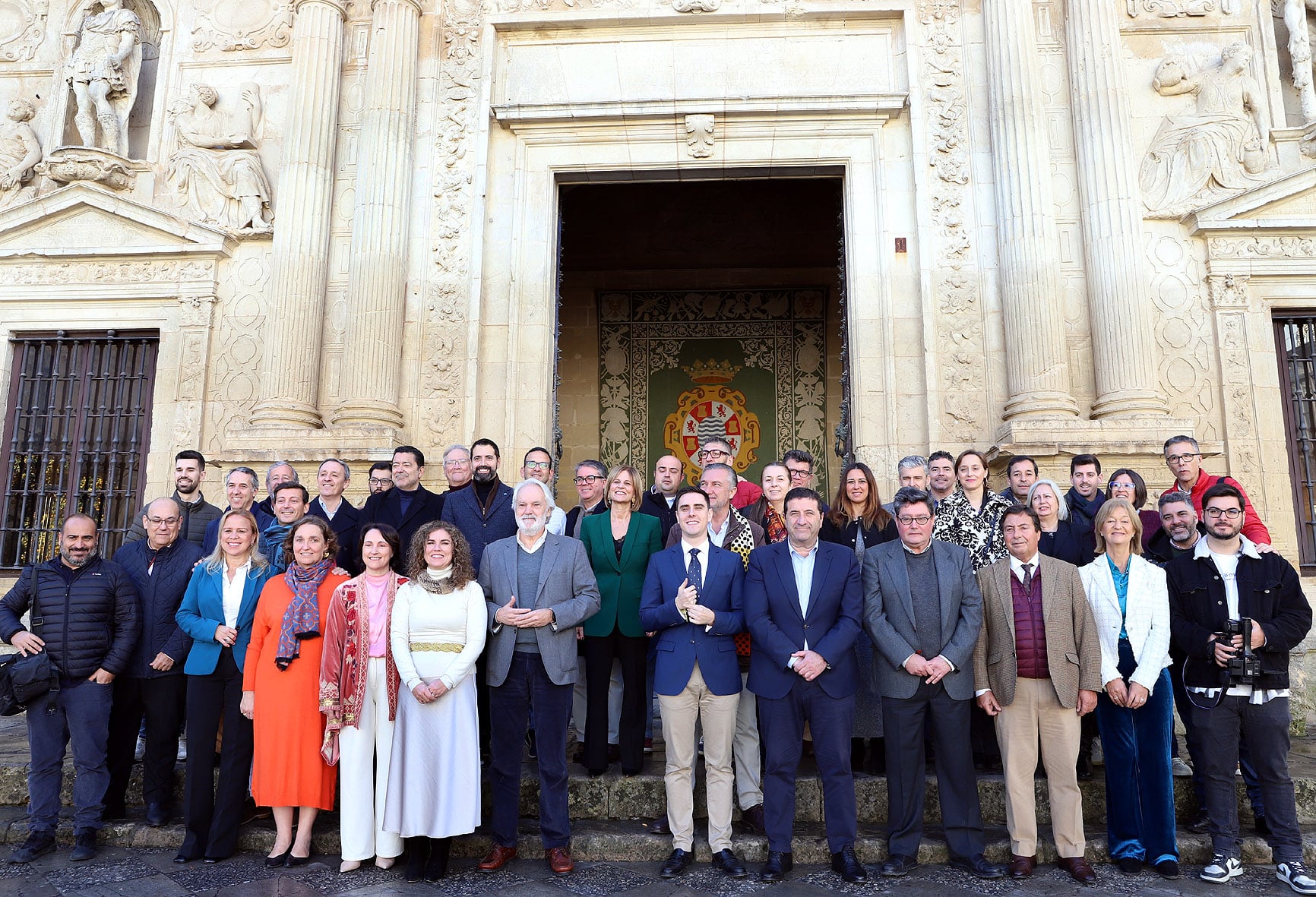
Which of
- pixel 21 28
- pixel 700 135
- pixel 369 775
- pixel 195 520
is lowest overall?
pixel 369 775

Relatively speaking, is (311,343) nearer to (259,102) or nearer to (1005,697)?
(259,102)

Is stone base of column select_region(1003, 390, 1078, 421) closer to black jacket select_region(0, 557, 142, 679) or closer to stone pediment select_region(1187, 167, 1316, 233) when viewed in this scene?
stone pediment select_region(1187, 167, 1316, 233)

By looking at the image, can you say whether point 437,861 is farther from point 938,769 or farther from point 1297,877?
point 1297,877

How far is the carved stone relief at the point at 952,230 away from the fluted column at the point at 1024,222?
256mm

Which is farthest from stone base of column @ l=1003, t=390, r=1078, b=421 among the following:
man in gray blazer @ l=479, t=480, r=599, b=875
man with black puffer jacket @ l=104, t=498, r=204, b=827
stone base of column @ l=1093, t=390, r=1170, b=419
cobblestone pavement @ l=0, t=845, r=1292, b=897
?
man with black puffer jacket @ l=104, t=498, r=204, b=827

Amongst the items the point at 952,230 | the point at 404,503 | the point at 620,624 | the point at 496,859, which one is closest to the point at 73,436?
the point at 404,503

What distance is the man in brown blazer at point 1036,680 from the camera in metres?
4.24

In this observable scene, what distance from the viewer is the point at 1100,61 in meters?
8.12

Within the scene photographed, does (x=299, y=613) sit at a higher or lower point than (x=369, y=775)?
higher

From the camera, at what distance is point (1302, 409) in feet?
26.5

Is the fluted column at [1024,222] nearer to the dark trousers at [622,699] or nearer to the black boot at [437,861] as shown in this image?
the dark trousers at [622,699]

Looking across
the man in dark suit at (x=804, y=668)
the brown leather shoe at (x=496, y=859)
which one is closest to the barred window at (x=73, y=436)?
the brown leather shoe at (x=496, y=859)

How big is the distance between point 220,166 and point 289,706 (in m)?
6.46

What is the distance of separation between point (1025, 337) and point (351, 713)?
603 centimetres
